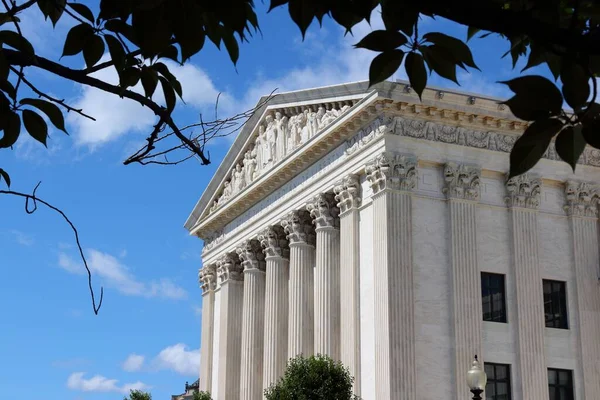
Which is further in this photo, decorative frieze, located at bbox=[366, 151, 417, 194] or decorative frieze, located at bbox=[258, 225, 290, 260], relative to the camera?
decorative frieze, located at bbox=[258, 225, 290, 260]

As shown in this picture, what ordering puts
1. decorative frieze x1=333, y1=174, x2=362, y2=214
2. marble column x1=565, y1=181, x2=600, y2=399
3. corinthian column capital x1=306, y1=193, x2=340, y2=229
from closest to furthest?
marble column x1=565, y1=181, x2=600, y2=399, decorative frieze x1=333, y1=174, x2=362, y2=214, corinthian column capital x1=306, y1=193, x2=340, y2=229

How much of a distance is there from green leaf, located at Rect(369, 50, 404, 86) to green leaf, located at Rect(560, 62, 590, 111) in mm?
674

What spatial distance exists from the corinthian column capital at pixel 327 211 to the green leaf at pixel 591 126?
37.2m

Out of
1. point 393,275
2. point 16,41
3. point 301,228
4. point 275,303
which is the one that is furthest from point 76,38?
point 275,303

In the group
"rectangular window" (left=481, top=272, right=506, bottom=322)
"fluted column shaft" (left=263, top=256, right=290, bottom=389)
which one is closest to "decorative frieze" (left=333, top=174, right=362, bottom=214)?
"rectangular window" (left=481, top=272, right=506, bottom=322)

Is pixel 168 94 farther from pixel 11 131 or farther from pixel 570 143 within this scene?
pixel 570 143

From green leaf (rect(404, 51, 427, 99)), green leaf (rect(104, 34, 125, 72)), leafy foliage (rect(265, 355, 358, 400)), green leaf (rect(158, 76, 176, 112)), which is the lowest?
green leaf (rect(404, 51, 427, 99))

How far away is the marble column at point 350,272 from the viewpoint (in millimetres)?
37781

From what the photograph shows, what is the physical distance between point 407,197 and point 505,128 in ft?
17.1

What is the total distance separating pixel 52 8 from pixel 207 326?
164ft

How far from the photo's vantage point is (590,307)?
38.9 metres

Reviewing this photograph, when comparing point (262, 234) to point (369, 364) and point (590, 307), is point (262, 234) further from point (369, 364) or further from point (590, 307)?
point (590, 307)

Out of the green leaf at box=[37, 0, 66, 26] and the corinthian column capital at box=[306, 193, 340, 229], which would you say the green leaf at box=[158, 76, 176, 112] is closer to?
the green leaf at box=[37, 0, 66, 26]

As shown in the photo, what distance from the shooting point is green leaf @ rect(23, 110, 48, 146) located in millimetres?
5289
